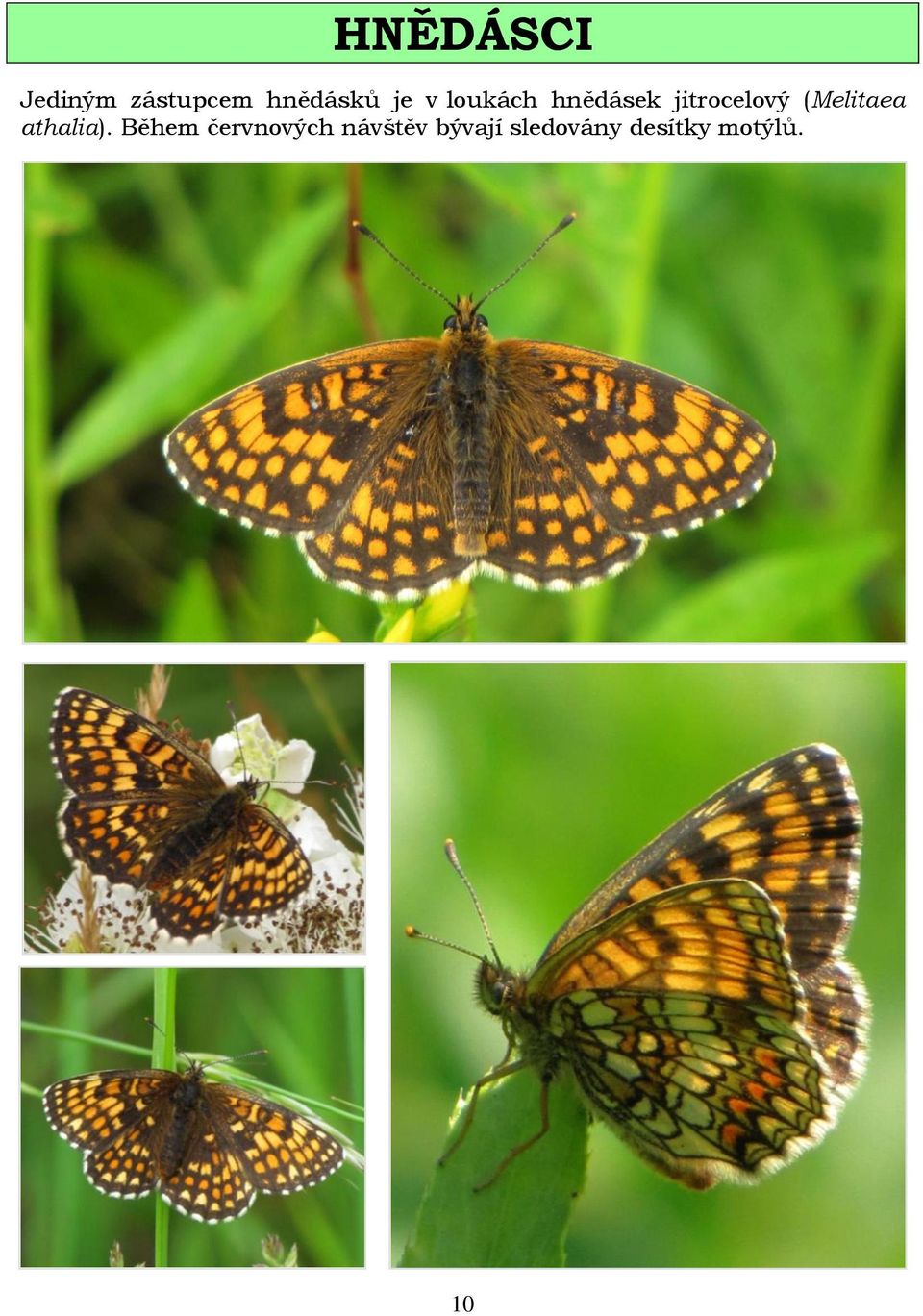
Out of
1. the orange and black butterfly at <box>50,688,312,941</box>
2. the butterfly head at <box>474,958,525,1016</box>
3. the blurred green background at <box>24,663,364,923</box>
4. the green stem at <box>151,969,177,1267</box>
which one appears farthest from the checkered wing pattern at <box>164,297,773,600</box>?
the green stem at <box>151,969,177,1267</box>

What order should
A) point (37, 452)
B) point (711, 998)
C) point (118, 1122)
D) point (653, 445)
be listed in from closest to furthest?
1. point (711, 998)
2. point (118, 1122)
3. point (653, 445)
4. point (37, 452)

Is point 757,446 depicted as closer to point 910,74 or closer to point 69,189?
point 910,74

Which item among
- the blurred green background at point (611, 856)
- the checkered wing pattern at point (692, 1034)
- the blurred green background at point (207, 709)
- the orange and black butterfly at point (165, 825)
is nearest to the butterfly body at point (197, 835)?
the orange and black butterfly at point (165, 825)

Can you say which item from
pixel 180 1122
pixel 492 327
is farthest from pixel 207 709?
pixel 492 327

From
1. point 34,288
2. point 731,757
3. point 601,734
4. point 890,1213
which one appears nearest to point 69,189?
point 34,288

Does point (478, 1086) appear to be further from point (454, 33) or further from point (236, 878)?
point (454, 33)

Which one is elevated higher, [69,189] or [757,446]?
[69,189]

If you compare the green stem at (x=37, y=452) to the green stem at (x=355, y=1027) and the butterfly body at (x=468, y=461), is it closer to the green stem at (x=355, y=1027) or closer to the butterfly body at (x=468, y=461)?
the butterfly body at (x=468, y=461)
